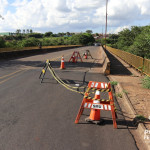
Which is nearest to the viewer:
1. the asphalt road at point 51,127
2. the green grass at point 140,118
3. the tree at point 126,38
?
the asphalt road at point 51,127

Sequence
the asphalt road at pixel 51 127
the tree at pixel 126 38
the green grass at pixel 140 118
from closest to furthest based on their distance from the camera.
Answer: the asphalt road at pixel 51 127 → the green grass at pixel 140 118 → the tree at pixel 126 38

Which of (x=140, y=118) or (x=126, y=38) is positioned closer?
(x=140, y=118)

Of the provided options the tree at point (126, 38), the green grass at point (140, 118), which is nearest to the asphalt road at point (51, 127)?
the green grass at point (140, 118)

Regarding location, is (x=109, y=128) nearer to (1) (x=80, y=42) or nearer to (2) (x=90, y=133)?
(2) (x=90, y=133)

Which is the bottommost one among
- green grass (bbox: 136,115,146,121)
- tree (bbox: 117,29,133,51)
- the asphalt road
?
the asphalt road

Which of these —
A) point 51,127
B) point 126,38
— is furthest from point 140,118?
point 126,38

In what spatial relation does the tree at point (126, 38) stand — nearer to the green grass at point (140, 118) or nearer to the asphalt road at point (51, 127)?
the asphalt road at point (51, 127)

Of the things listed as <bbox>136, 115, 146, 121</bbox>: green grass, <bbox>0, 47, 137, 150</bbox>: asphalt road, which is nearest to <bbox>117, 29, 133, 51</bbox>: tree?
<bbox>0, 47, 137, 150</bbox>: asphalt road

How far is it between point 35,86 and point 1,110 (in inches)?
113

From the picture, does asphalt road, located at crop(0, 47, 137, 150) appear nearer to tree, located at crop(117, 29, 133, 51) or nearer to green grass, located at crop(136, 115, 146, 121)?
green grass, located at crop(136, 115, 146, 121)

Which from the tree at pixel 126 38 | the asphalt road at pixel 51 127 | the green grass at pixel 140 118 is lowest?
the asphalt road at pixel 51 127

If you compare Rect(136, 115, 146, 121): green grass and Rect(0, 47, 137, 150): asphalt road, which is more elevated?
Rect(136, 115, 146, 121): green grass

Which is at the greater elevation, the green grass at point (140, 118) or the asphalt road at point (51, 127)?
the green grass at point (140, 118)

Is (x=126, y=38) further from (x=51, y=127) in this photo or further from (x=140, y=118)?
(x=51, y=127)
